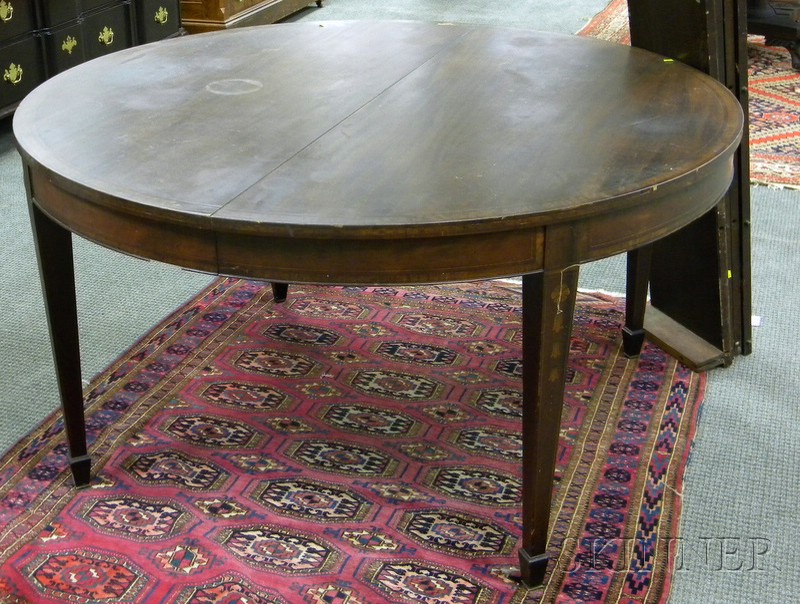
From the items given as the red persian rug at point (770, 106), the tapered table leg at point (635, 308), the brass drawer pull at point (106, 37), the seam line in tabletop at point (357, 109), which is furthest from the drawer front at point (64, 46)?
the red persian rug at point (770, 106)

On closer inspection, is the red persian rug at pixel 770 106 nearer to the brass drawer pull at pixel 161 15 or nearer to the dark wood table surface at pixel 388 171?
the dark wood table surface at pixel 388 171

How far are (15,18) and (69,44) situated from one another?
33 centimetres

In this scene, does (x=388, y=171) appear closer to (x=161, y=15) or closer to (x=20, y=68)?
(x=20, y=68)

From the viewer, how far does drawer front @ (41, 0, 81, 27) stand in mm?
3943

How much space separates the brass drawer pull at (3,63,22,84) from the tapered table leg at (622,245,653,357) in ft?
8.09

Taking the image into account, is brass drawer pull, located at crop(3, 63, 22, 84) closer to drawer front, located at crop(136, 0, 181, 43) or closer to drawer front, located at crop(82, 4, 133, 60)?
drawer front, located at crop(82, 4, 133, 60)

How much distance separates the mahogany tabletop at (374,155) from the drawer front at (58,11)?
188 centimetres

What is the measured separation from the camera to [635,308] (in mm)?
2539

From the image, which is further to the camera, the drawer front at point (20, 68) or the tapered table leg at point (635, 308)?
the drawer front at point (20, 68)

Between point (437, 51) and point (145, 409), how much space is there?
3.42 feet

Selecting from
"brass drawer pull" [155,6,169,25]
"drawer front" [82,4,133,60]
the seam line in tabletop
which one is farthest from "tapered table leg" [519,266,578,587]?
"brass drawer pull" [155,6,169,25]

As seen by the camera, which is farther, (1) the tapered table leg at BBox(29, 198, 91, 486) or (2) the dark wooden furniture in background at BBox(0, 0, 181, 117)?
(2) the dark wooden furniture in background at BBox(0, 0, 181, 117)

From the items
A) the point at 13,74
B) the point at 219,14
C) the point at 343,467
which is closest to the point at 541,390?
the point at 343,467

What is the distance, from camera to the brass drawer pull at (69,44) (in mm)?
4068
